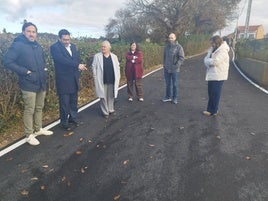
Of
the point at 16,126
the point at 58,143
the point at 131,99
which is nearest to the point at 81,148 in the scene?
the point at 58,143

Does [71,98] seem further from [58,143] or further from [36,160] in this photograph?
[36,160]

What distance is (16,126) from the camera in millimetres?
6516

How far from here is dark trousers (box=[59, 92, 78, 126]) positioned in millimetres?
6402

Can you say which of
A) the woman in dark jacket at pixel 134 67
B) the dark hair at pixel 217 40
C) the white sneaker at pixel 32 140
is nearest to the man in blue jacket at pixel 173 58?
the woman in dark jacket at pixel 134 67

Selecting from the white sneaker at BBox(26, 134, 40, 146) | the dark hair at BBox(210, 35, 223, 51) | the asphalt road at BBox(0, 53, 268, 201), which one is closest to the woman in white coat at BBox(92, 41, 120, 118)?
the asphalt road at BBox(0, 53, 268, 201)

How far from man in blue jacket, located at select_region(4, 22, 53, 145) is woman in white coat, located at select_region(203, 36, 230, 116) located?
412cm

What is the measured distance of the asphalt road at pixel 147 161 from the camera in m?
3.85

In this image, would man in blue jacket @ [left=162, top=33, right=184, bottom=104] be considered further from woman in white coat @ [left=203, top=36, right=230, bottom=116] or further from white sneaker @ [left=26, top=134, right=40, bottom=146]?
white sneaker @ [left=26, top=134, right=40, bottom=146]

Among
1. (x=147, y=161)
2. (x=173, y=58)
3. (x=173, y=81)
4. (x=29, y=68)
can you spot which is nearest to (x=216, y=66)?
(x=173, y=58)

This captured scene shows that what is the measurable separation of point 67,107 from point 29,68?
4.72 feet

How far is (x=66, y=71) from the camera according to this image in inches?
247

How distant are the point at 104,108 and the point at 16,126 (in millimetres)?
2191

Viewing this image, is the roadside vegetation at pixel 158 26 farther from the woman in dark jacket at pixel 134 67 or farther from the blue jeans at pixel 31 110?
the blue jeans at pixel 31 110

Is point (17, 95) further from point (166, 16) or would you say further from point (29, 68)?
point (166, 16)
